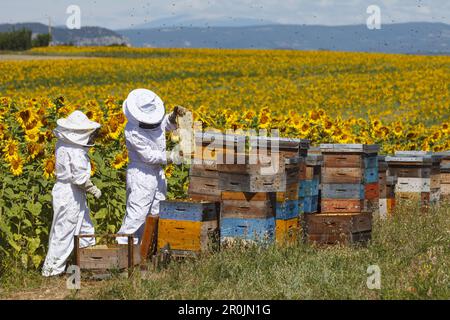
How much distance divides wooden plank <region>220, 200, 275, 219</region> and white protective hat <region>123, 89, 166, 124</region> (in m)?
1.16

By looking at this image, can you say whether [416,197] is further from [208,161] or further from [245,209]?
[245,209]

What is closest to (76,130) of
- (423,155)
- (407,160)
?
(407,160)

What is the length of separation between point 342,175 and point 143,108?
2993mm

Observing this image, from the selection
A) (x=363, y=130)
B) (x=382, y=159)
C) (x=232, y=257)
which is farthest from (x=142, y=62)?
(x=232, y=257)

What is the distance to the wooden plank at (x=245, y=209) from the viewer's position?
8.69 meters

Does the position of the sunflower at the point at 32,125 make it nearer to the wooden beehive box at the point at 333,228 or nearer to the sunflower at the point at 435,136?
the wooden beehive box at the point at 333,228

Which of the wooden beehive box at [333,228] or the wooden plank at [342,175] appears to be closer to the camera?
the wooden beehive box at [333,228]

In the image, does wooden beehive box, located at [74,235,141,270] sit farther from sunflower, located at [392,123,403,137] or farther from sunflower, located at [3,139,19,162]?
sunflower, located at [392,123,403,137]

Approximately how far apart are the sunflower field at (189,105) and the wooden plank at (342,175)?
5.86ft

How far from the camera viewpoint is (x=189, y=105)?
15.7m

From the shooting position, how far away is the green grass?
23.9ft

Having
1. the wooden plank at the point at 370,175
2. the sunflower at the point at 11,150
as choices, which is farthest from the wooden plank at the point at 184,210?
the wooden plank at the point at 370,175
